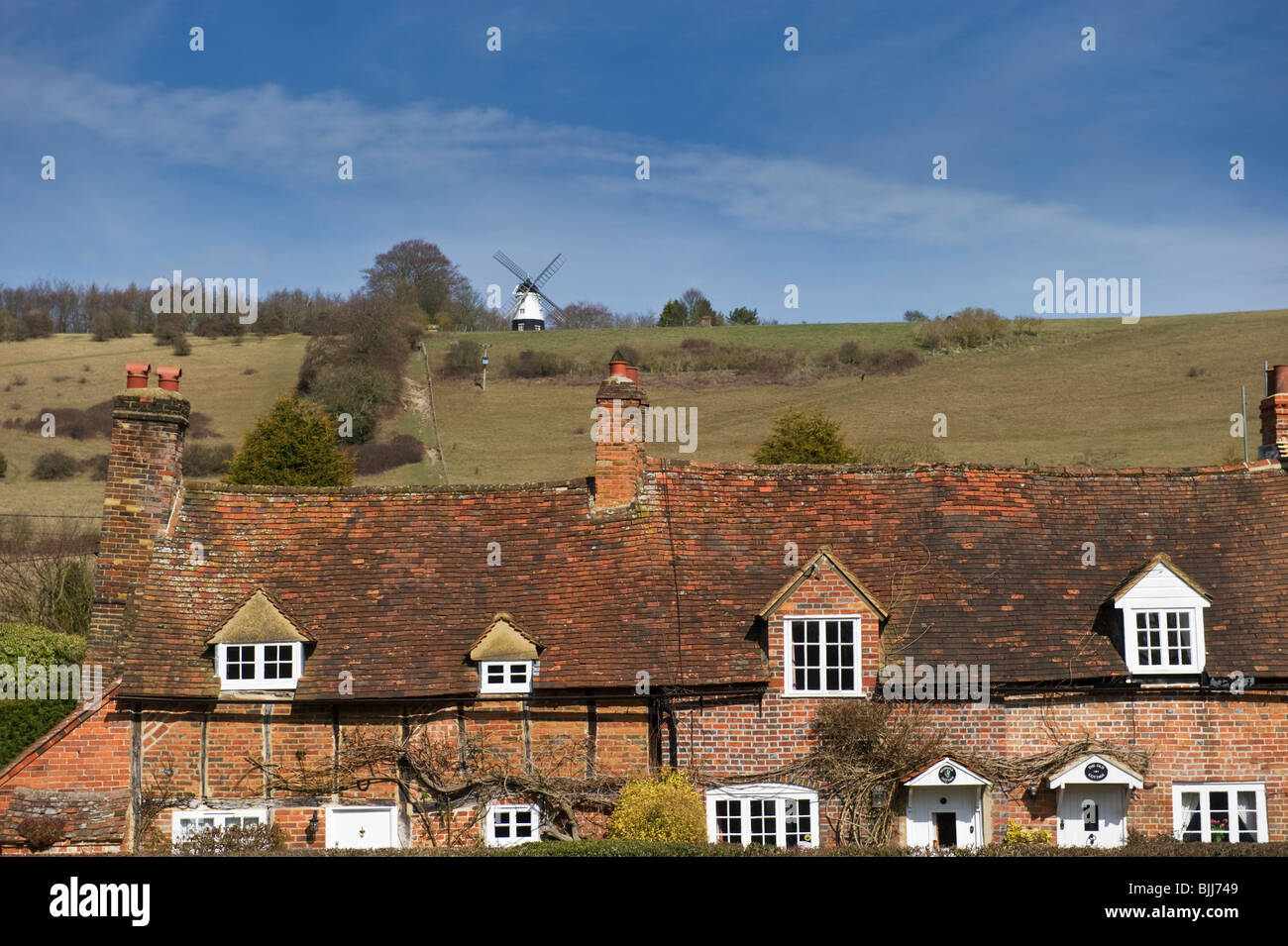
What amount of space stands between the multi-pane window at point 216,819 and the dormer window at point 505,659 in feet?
14.6

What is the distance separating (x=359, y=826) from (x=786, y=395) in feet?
215

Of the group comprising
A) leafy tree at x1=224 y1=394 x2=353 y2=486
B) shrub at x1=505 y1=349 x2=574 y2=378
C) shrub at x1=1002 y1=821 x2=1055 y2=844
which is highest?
shrub at x1=505 y1=349 x2=574 y2=378

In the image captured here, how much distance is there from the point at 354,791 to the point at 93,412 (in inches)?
2544

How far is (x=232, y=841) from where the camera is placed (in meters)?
21.2

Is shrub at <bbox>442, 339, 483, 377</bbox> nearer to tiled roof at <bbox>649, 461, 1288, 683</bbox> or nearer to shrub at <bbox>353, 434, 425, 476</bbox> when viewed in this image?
shrub at <bbox>353, 434, 425, 476</bbox>

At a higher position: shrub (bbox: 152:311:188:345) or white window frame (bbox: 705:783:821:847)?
shrub (bbox: 152:311:188:345)

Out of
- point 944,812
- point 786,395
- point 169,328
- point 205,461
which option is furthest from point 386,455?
point 944,812

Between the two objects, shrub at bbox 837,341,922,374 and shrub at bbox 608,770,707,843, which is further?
shrub at bbox 837,341,922,374

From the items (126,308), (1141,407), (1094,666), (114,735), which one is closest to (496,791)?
(114,735)

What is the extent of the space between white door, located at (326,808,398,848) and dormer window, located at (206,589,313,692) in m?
2.48

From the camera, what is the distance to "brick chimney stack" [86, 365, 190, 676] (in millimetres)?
24500

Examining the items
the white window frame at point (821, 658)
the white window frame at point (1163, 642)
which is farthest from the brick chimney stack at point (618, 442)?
the white window frame at point (1163, 642)

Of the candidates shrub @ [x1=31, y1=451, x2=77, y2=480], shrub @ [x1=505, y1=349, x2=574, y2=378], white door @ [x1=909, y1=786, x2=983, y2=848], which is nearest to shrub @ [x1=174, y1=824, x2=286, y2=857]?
white door @ [x1=909, y1=786, x2=983, y2=848]
